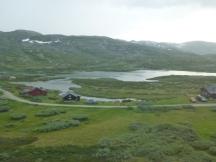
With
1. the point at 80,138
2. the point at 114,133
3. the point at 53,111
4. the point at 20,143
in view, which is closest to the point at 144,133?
the point at 114,133

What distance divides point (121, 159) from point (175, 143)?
11378mm

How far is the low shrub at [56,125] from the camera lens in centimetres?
7404

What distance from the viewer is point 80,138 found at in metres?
66.0

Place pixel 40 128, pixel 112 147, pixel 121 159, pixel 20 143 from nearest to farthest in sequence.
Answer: pixel 121 159
pixel 112 147
pixel 20 143
pixel 40 128

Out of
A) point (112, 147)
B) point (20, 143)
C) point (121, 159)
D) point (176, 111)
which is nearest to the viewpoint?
point (121, 159)

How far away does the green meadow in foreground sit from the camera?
54.8m

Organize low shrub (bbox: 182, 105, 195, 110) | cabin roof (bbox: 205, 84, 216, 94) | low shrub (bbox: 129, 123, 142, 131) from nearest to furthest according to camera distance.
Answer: low shrub (bbox: 129, 123, 142, 131)
low shrub (bbox: 182, 105, 195, 110)
cabin roof (bbox: 205, 84, 216, 94)

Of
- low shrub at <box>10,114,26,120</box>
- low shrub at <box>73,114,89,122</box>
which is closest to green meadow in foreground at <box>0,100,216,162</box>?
low shrub at <box>73,114,89,122</box>

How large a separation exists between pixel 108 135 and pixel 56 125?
13.5 meters

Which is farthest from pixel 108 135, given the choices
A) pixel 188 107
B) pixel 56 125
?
pixel 188 107

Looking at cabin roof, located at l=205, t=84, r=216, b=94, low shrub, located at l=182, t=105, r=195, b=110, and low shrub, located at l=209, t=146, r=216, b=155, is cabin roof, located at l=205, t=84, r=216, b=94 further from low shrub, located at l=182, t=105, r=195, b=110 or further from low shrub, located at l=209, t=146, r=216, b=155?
low shrub, located at l=209, t=146, r=216, b=155

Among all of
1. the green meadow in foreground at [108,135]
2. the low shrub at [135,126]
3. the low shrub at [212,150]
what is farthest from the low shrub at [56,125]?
the low shrub at [212,150]

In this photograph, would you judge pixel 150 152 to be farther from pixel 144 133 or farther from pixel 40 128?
pixel 40 128

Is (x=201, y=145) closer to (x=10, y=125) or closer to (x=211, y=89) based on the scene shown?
(x=10, y=125)
